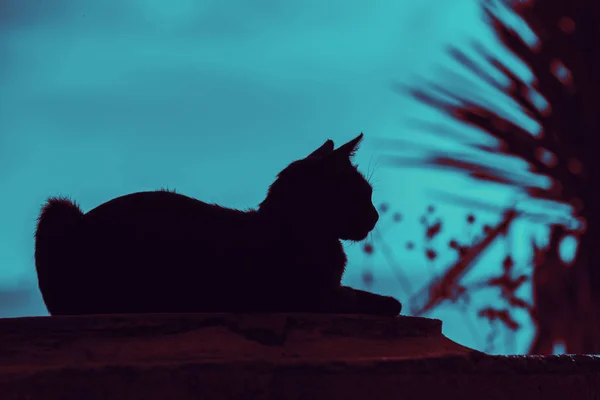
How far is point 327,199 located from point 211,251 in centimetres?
23

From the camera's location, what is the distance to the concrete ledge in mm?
903

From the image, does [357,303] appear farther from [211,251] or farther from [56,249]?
[56,249]

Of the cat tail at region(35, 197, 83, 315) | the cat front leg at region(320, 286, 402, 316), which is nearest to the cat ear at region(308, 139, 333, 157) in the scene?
the cat front leg at region(320, 286, 402, 316)

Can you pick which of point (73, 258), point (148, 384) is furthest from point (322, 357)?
point (73, 258)

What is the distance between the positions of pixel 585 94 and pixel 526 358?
114 inches

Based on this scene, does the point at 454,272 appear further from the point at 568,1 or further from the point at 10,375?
the point at 10,375

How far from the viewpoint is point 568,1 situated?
369cm

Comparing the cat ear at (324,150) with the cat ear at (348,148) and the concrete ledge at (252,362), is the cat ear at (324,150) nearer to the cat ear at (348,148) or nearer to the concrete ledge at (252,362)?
the cat ear at (348,148)

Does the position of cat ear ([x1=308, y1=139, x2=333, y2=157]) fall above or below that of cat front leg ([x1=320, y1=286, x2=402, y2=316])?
above

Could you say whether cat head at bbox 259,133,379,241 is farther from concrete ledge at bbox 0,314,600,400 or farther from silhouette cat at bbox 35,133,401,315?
concrete ledge at bbox 0,314,600,400

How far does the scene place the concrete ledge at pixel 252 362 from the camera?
903 millimetres

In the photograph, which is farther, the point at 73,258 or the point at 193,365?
the point at 73,258

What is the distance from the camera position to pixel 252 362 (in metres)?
0.94

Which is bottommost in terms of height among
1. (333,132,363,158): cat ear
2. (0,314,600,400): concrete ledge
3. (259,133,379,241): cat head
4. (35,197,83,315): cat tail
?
(0,314,600,400): concrete ledge
